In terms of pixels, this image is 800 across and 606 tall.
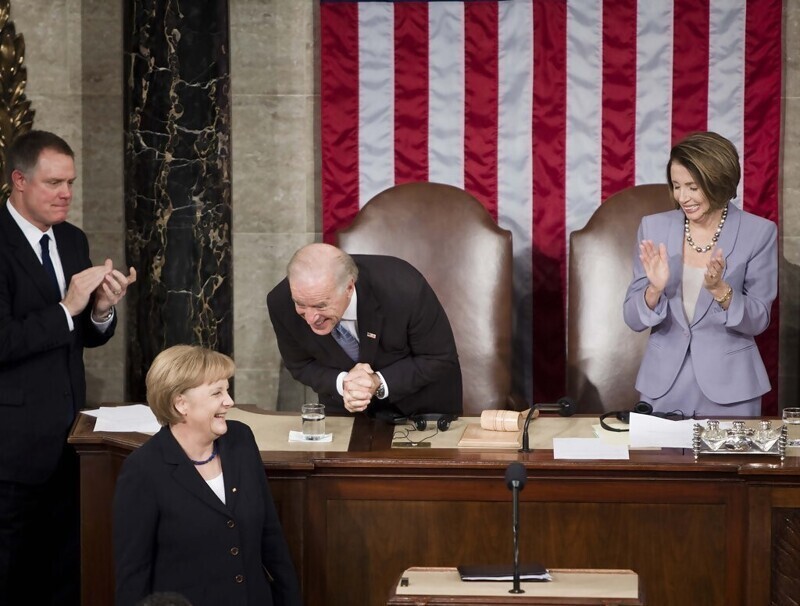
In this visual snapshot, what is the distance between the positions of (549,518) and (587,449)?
0.84ft

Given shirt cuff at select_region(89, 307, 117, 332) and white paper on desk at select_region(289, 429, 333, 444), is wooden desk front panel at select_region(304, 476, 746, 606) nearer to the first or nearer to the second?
white paper on desk at select_region(289, 429, 333, 444)

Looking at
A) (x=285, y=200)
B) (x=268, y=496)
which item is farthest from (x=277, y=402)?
(x=268, y=496)

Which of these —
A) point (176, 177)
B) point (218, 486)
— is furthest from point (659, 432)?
point (176, 177)

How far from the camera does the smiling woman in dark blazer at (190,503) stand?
340cm

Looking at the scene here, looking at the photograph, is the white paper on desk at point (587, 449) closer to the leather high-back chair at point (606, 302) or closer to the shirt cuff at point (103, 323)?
the leather high-back chair at point (606, 302)

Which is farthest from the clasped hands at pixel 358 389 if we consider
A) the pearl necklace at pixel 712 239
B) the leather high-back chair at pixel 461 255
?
the leather high-back chair at pixel 461 255

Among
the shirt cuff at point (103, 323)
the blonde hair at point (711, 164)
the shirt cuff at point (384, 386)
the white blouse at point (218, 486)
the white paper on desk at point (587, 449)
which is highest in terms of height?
the blonde hair at point (711, 164)

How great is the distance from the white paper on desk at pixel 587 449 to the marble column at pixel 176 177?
2.48 m

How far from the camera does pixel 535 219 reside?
6.16m

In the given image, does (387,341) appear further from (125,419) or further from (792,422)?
(792,422)

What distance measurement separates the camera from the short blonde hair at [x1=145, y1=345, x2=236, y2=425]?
346 centimetres

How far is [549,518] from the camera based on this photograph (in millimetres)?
3910

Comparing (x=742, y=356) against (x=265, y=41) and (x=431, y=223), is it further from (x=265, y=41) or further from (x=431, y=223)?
(x=265, y=41)

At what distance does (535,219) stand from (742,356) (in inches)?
70.2
